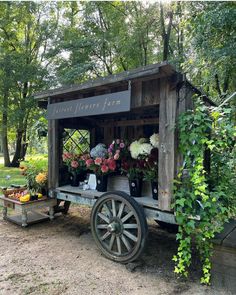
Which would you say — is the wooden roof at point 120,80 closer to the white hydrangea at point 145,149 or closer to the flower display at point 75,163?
the white hydrangea at point 145,149

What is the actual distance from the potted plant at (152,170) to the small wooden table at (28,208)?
1.84m

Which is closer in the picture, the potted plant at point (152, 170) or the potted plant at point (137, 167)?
the potted plant at point (152, 170)

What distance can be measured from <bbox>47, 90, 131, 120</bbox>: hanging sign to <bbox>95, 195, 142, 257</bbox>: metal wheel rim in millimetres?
1002

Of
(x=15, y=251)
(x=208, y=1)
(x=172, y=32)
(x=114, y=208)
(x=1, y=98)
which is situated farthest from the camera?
(x=1, y=98)

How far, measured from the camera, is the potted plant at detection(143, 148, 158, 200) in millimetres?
2824

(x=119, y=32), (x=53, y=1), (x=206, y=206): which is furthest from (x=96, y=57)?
(x=206, y=206)

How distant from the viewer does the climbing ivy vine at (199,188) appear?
7.41ft

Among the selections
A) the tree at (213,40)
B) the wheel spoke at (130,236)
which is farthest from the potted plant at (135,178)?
the tree at (213,40)

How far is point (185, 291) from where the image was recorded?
7.47ft

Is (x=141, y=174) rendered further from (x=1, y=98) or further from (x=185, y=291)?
(x=1, y=98)

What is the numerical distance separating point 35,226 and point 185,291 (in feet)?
8.57

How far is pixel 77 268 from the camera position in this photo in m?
2.67

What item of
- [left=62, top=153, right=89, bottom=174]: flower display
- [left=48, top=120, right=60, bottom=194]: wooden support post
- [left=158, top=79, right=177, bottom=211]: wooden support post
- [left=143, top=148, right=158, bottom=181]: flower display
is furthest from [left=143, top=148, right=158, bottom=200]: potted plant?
[left=48, top=120, right=60, bottom=194]: wooden support post

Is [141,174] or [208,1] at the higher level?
[208,1]
